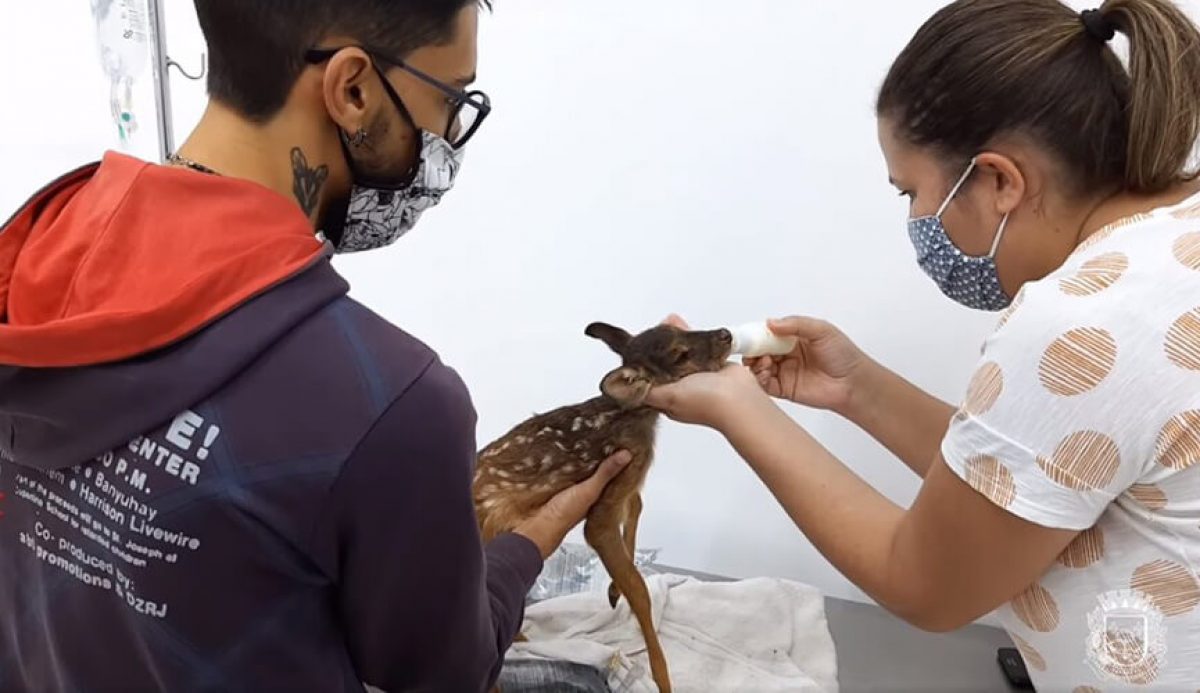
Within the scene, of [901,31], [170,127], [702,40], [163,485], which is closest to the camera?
[163,485]

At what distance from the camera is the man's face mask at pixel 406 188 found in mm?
890

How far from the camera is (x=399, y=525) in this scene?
718 millimetres

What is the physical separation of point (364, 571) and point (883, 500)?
60 cm

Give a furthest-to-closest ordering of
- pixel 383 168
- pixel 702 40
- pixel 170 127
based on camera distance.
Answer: pixel 170 127 → pixel 702 40 → pixel 383 168

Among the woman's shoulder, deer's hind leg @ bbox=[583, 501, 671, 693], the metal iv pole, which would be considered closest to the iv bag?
the metal iv pole

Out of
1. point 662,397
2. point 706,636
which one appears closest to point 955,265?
point 662,397

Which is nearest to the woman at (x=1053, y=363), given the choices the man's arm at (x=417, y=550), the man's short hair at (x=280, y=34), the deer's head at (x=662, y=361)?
the deer's head at (x=662, y=361)

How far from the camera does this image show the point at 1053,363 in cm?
82

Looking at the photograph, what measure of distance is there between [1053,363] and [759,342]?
0.57 meters

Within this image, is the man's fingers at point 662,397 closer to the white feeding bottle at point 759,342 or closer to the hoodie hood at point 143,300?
the white feeding bottle at point 759,342

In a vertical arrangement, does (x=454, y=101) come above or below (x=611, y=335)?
above

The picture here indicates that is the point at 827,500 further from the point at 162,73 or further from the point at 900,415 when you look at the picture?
the point at 162,73

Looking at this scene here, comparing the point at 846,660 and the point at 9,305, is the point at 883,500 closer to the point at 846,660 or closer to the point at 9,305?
the point at 846,660

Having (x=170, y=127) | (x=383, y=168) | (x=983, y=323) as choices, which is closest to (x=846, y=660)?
(x=983, y=323)
